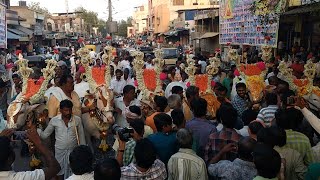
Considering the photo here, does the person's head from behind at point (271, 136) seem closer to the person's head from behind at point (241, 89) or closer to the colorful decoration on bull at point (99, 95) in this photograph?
the person's head from behind at point (241, 89)

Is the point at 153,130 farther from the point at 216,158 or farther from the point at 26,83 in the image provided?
the point at 26,83

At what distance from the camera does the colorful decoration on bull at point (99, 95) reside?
6332 millimetres

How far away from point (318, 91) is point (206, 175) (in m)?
3.68

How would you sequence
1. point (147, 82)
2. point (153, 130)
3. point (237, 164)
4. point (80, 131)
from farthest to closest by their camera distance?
point (147, 82) → point (80, 131) → point (153, 130) → point (237, 164)

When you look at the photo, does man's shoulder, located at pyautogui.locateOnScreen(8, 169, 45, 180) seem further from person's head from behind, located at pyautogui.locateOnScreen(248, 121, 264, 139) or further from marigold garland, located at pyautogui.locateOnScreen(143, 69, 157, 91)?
marigold garland, located at pyautogui.locateOnScreen(143, 69, 157, 91)

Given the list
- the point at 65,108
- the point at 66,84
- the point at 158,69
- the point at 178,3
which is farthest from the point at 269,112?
the point at 178,3

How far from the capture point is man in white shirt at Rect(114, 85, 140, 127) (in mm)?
6332

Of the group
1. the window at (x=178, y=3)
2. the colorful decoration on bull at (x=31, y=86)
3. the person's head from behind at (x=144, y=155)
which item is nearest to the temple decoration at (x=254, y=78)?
the colorful decoration on bull at (x=31, y=86)

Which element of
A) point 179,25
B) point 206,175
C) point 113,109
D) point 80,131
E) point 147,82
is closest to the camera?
point 206,175

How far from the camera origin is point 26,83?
6312 mm

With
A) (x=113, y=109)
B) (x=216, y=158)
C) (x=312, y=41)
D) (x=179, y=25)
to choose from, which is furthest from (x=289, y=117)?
(x=179, y=25)

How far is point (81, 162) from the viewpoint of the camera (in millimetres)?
3316

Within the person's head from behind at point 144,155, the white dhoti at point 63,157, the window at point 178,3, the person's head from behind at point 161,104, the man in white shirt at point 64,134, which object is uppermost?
the window at point 178,3

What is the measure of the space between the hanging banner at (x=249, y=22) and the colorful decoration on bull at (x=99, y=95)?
16.0 feet
